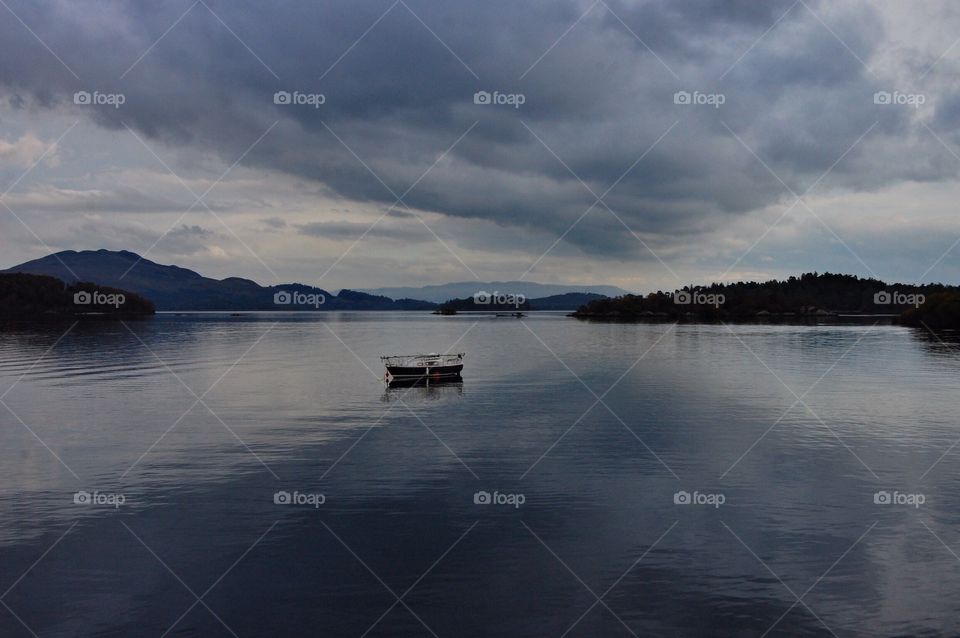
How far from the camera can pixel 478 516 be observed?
31.7m

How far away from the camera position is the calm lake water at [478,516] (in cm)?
2242

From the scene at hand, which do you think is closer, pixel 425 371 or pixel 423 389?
pixel 423 389

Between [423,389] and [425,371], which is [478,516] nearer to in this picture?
[423,389]

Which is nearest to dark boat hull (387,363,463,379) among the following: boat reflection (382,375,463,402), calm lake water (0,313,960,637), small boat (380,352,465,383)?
small boat (380,352,465,383)

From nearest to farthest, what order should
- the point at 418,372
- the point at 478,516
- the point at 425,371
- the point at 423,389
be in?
the point at 478,516
the point at 423,389
the point at 418,372
the point at 425,371

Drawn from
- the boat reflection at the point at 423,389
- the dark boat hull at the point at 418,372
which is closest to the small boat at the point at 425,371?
the dark boat hull at the point at 418,372

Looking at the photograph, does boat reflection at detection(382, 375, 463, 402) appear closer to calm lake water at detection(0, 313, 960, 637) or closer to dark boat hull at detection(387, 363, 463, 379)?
dark boat hull at detection(387, 363, 463, 379)

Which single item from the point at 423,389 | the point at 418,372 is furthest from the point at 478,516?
the point at 418,372

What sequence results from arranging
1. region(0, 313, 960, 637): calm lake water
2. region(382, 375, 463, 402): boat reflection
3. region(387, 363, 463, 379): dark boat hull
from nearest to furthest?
region(0, 313, 960, 637): calm lake water
region(382, 375, 463, 402): boat reflection
region(387, 363, 463, 379): dark boat hull

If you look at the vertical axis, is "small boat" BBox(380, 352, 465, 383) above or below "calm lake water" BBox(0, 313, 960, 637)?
above

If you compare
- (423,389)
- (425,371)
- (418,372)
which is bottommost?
(423,389)

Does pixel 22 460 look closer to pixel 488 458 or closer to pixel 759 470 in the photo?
pixel 488 458

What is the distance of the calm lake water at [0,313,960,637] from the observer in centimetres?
2242

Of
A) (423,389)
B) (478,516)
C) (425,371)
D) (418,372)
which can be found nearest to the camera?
(478,516)
